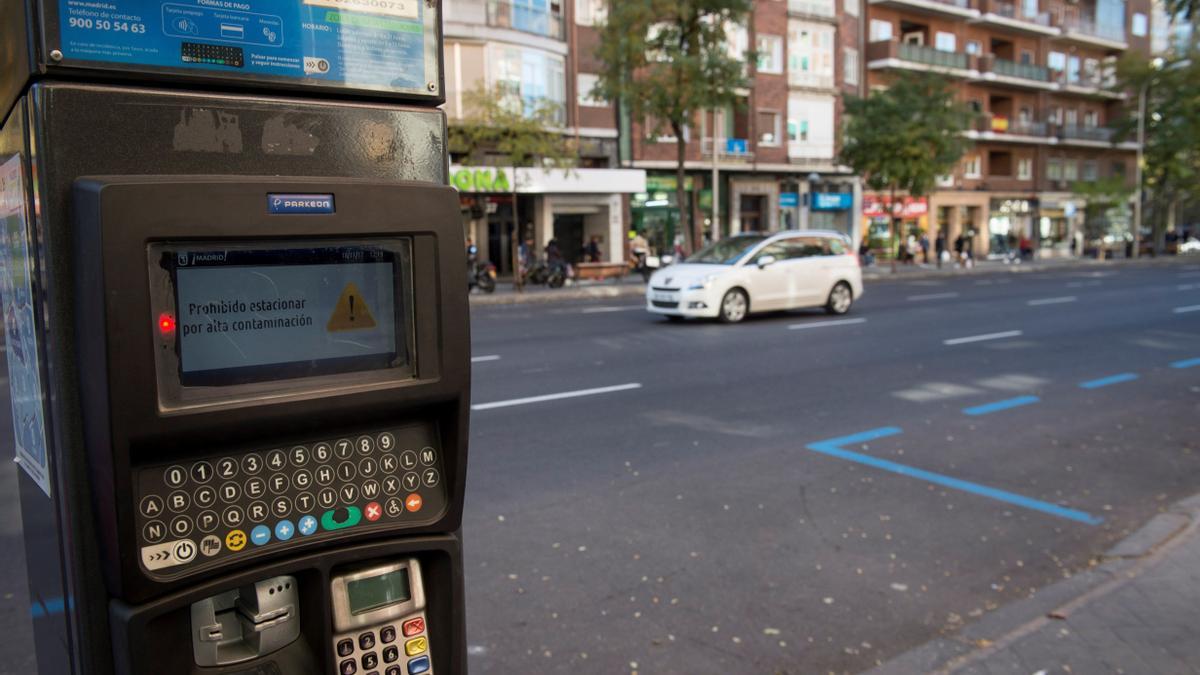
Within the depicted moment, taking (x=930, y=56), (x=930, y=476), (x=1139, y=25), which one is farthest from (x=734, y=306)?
(x=1139, y=25)

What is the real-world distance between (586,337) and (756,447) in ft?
21.8

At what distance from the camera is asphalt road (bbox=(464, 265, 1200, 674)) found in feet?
13.3

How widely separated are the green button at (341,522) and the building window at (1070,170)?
197 feet

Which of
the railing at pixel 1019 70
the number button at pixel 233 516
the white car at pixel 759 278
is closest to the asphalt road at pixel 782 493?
the number button at pixel 233 516

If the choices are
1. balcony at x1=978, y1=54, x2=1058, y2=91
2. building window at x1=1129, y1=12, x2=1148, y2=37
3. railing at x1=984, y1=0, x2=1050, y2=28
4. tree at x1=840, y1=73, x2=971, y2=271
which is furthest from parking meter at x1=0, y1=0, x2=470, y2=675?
building window at x1=1129, y1=12, x2=1148, y2=37

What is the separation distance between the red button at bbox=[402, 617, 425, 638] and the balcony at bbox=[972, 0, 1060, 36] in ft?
A: 172

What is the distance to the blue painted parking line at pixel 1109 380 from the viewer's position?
9.84 metres

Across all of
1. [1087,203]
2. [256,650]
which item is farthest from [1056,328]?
[1087,203]

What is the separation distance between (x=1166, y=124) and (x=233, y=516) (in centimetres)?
5629

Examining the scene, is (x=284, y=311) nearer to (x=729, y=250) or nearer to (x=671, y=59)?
(x=729, y=250)

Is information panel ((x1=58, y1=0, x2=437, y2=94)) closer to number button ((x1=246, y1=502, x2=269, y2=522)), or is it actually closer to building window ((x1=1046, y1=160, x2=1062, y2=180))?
number button ((x1=246, y1=502, x2=269, y2=522))

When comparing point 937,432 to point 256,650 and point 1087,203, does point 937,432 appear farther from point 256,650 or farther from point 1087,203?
point 1087,203

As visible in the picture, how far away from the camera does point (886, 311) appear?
1788 cm

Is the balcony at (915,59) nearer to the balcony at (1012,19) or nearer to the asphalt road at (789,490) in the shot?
the balcony at (1012,19)
